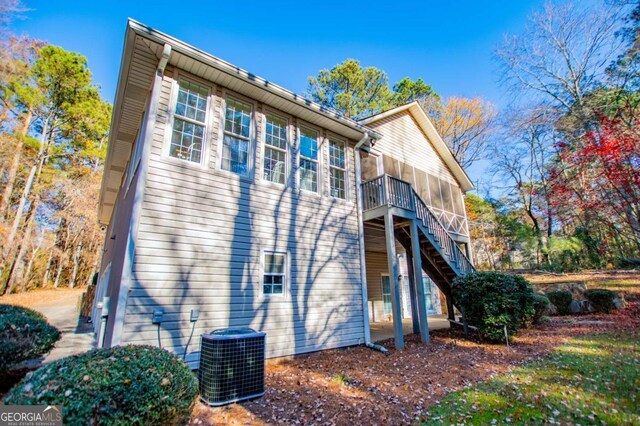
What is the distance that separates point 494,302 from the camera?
7.69m

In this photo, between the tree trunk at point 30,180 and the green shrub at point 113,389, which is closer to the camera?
the green shrub at point 113,389

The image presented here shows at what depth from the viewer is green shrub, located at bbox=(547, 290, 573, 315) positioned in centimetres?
1209

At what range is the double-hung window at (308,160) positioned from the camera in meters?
7.86

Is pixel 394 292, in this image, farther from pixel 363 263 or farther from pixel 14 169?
pixel 14 169

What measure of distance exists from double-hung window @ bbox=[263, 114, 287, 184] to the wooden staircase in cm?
296

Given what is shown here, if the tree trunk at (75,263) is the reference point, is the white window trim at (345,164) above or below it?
above

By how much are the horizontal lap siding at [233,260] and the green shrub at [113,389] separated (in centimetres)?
220

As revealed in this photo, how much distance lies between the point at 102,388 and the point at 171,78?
18.6ft

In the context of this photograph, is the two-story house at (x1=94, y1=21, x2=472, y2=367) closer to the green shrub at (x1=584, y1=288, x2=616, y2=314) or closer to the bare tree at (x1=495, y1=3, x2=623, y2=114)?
the green shrub at (x1=584, y1=288, x2=616, y2=314)

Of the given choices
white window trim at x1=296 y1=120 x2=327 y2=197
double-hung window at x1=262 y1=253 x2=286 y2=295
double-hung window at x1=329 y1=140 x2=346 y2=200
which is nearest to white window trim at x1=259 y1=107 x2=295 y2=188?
white window trim at x1=296 y1=120 x2=327 y2=197

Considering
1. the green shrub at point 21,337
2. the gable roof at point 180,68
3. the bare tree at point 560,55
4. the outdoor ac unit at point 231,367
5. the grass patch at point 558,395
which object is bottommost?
the grass patch at point 558,395

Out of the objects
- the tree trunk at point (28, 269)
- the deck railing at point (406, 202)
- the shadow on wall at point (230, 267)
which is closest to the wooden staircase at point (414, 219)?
the deck railing at point (406, 202)

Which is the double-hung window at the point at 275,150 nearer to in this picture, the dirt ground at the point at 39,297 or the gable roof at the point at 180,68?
the gable roof at the point at 180,68

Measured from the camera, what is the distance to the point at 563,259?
62.8 feet
